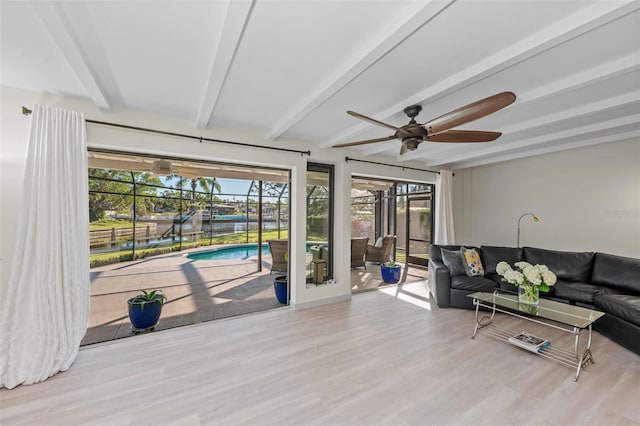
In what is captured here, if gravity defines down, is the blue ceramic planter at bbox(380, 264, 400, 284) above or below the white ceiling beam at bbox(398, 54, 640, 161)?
below

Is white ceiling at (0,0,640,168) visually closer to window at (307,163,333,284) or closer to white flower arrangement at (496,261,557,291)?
window at (307,163,333,284)

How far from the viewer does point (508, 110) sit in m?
2.77

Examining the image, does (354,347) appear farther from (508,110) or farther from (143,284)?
(143,284)

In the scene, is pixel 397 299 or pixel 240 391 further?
pixel 397 299

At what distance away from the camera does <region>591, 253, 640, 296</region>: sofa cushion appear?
3195mm

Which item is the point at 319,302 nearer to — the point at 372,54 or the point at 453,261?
the point at 453,261

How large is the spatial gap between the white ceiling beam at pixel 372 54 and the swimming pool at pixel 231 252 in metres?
4.77

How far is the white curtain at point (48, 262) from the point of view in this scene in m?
2.18

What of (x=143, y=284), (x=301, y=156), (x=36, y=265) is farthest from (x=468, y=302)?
(x=143, y=284)

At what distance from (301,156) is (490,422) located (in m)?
3.48

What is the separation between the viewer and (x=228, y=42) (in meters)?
1.61

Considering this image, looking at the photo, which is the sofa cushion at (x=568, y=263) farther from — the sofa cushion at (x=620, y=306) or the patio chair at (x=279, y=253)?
the patio chair at (x=279, y=253)

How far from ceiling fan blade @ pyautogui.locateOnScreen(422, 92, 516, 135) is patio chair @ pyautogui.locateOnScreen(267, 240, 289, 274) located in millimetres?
3974

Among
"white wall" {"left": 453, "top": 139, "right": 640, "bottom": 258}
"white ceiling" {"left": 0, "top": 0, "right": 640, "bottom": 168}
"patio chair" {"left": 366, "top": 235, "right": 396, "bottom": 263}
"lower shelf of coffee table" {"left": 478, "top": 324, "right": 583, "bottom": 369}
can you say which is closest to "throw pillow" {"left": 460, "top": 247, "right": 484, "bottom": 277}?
"lower shelf of coffee table" {"left": 478, "top": 324, "right": 583, "bottom": 369}
